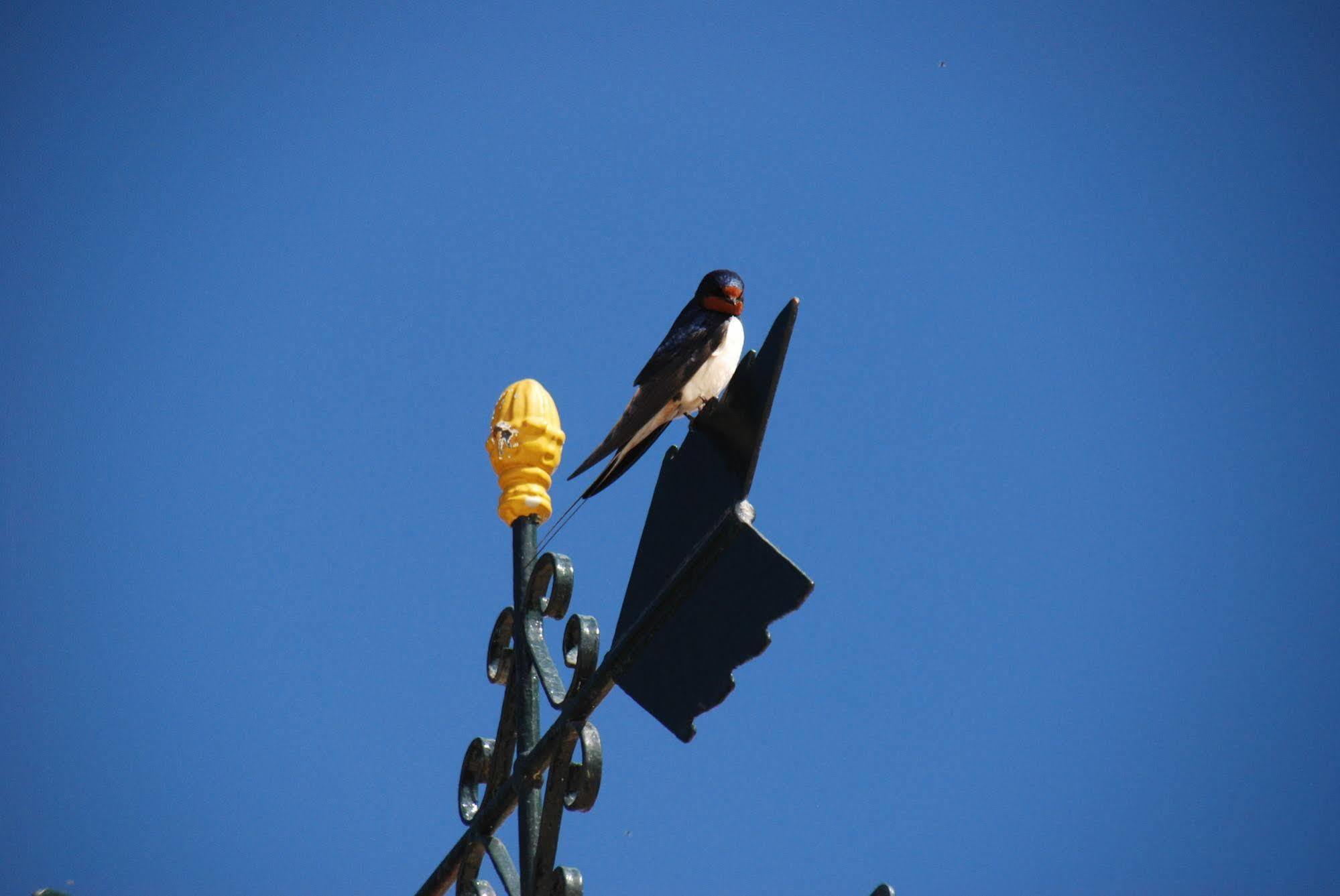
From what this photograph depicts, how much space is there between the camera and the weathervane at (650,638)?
1586 mm

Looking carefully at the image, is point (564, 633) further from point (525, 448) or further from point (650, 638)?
point (525, 448)

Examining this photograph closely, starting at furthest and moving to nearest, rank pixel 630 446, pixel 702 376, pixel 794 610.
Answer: pixel 702 376 → pixel 630 446 → pixel 794 610

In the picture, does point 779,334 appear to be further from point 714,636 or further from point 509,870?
point 509,870

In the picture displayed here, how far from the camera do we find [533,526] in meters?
2.36

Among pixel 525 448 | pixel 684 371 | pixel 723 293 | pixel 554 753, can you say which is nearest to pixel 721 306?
pixel 723 293

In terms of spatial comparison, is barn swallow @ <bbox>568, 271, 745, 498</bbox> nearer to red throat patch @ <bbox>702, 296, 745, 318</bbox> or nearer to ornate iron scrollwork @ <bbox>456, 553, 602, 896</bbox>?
red throat patch @ <bbox>702, 296, 745, 318</bbox>

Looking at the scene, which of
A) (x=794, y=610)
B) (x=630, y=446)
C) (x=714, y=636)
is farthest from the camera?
(x=630, y=446)

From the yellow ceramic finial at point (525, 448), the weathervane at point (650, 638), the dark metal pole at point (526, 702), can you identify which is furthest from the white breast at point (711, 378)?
the weathervane at point (650, 638)

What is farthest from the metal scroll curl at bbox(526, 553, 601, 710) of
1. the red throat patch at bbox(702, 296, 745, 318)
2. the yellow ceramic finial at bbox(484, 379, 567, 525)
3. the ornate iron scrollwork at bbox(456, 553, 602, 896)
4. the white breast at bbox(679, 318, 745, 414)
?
the red throat patch at bbox(702, 296, 745, 318)

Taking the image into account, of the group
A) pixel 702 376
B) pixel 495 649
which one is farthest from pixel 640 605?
pixel 702 376

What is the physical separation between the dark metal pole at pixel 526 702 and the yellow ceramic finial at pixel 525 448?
1.6 inches

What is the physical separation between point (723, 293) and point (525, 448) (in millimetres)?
1545

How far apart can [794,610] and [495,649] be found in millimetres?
837

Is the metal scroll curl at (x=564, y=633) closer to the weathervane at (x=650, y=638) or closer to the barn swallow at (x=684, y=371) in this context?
the weathervane at (x=650, y=638)
